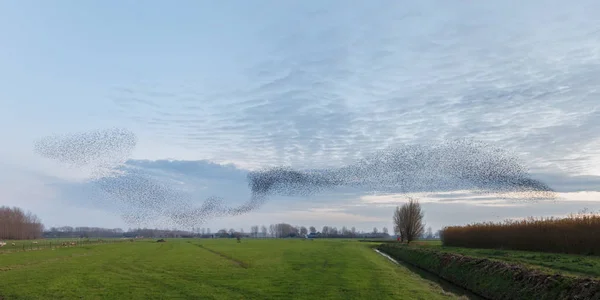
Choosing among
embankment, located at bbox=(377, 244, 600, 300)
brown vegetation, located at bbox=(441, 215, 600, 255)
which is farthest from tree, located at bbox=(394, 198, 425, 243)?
embankment, located at bbox=(377, 244, 600, 300)

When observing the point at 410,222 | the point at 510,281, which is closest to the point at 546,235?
the point at 510,281

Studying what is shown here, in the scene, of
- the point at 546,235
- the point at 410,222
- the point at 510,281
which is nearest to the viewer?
the point at 510,281

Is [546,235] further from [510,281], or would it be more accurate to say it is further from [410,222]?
[410,222]

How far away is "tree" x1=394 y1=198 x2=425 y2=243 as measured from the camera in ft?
393

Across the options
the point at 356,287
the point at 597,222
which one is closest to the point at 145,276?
the point at 356,287

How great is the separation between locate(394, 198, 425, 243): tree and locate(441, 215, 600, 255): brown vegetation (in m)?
45.7

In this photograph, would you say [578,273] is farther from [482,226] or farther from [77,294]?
[482,226]

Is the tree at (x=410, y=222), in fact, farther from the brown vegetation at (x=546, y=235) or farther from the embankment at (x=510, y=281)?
the embankment at (x=510, y=281)

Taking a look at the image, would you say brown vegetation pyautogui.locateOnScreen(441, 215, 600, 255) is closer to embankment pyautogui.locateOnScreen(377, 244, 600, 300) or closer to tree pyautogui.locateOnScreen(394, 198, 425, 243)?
embankment pyautogui.locateOnScreen(377, 244, 600, 300)

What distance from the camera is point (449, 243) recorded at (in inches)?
3568

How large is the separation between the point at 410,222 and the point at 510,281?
315 feet

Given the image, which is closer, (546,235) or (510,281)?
(510,281)

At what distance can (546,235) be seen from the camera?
45.7m

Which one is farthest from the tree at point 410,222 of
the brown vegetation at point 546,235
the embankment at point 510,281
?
the embankment at point 510,281
